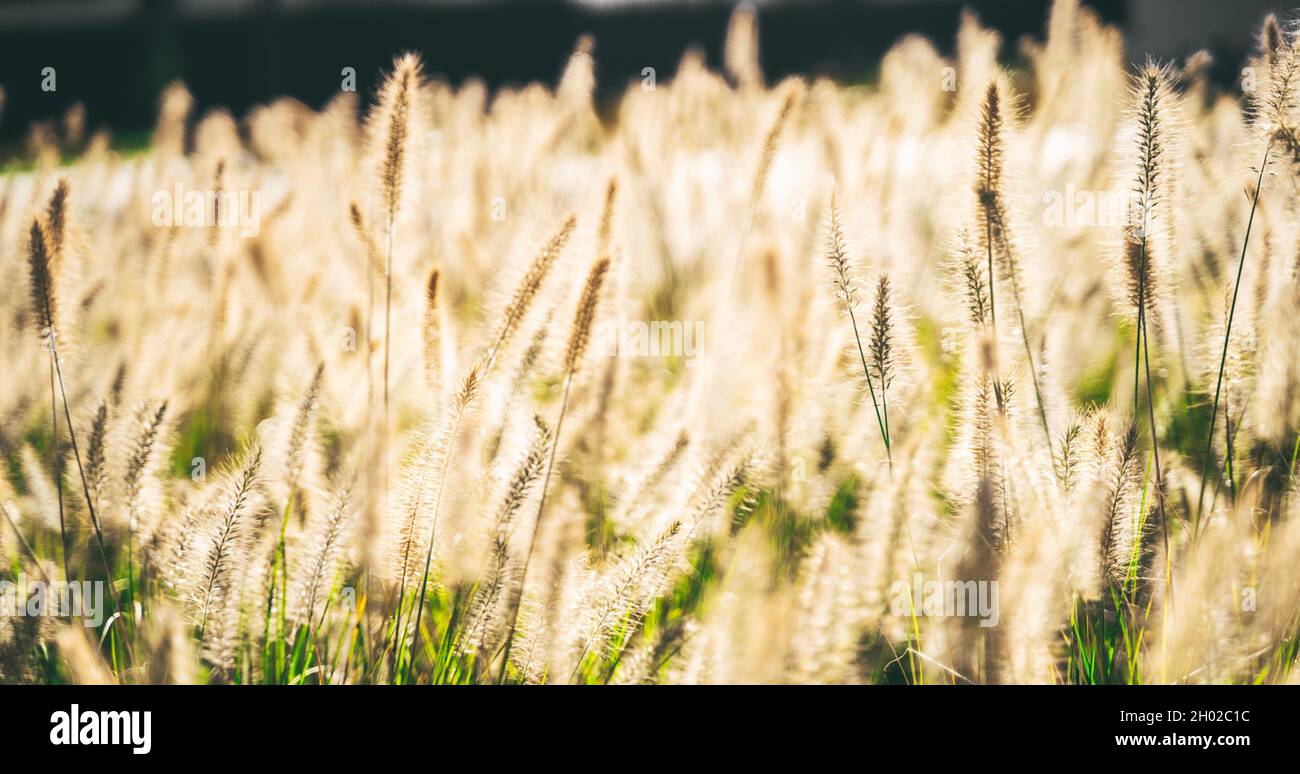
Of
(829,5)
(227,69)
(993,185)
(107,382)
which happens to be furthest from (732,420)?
(227,69)

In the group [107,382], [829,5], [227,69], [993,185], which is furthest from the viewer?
[227,69]

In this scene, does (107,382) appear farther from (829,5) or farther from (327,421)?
(829,5)

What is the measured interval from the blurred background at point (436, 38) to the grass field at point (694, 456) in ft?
1.60

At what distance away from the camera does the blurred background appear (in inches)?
76.1

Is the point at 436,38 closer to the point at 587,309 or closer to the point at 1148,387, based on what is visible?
the point at 587,309

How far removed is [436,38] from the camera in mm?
4715

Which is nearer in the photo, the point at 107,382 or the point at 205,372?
the point at 107,382

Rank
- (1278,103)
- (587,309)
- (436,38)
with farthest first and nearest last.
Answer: (436,38)
(1278,103)
(587,309)

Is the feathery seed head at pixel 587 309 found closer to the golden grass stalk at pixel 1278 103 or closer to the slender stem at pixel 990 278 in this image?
the slender stem at pixel 990 278

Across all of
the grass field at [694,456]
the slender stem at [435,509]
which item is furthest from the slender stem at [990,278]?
the slender stem at [435,509]

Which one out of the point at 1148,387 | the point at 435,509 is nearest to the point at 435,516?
the point at 435,509

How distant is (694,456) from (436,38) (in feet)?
15.0

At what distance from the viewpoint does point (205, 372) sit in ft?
4.10
